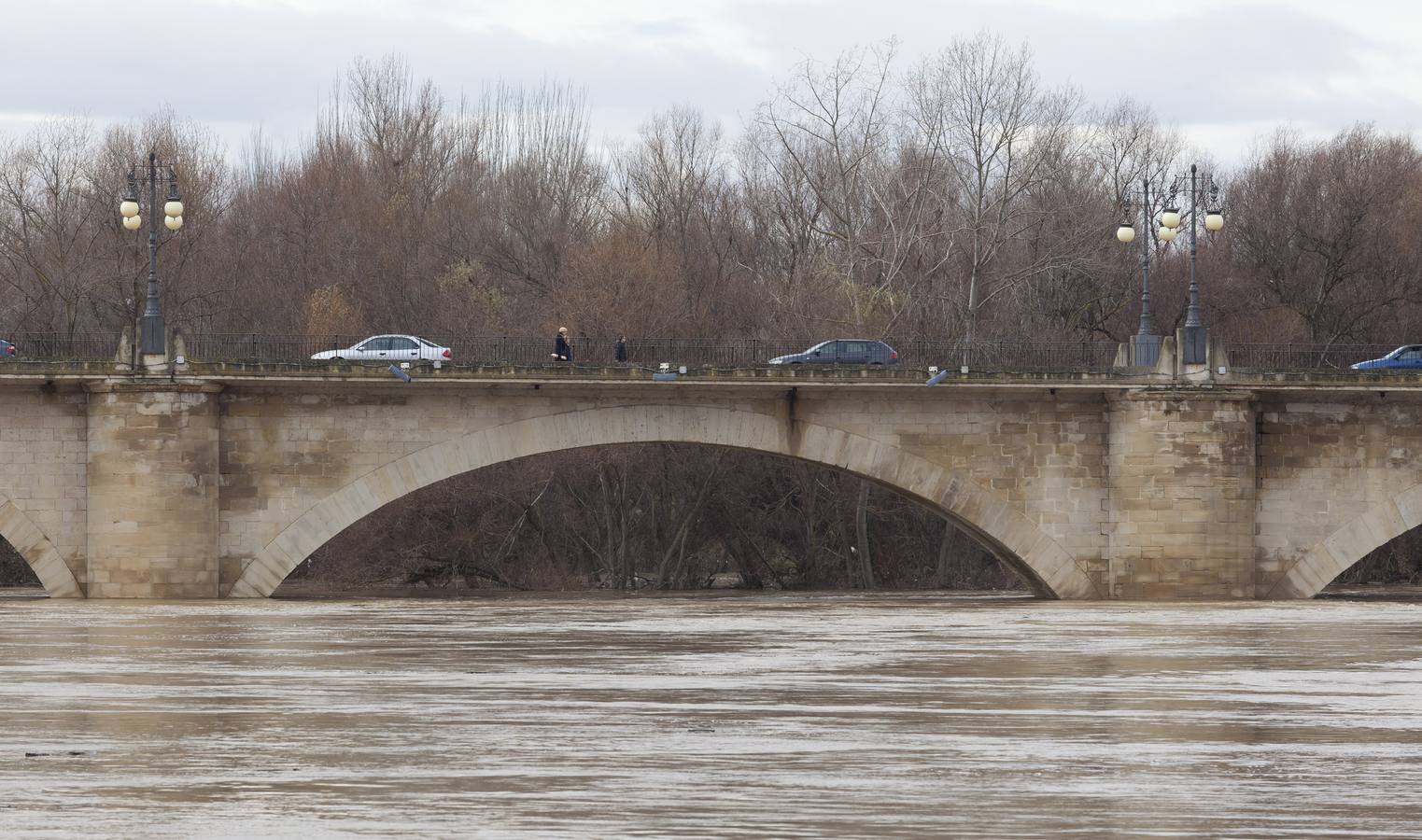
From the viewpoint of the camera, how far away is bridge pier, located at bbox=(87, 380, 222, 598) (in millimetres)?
35875

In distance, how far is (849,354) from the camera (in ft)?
135

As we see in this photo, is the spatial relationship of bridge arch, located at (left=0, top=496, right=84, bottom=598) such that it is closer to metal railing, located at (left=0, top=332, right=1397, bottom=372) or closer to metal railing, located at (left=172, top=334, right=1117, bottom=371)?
metal railing, located at (left=0, top=332, right=1397, bottom=372)

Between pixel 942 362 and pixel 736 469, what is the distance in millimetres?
17843

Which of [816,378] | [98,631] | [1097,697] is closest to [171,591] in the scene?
[98,631]

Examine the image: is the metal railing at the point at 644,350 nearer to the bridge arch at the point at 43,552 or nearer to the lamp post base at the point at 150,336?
the lamp post base at the point at 150,336

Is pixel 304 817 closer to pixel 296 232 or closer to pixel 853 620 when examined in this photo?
pixel 853 620

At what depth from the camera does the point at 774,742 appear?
14500mm

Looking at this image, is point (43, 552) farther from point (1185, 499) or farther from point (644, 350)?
point (1185, 499)

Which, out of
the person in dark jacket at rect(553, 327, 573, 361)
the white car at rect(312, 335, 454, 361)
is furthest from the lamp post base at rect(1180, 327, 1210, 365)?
the white car at rect(312, 335, 454, 361)

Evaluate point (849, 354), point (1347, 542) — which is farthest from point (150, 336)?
point (1347, 542)

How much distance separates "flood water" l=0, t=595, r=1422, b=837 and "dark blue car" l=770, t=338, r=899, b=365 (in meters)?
12.8

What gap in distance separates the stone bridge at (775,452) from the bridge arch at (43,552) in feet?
0.12

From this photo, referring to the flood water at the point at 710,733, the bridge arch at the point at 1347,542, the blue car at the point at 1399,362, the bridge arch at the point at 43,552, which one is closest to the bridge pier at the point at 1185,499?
the bridge arch at the point at 1347,542

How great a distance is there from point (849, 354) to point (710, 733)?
86.3 ft
